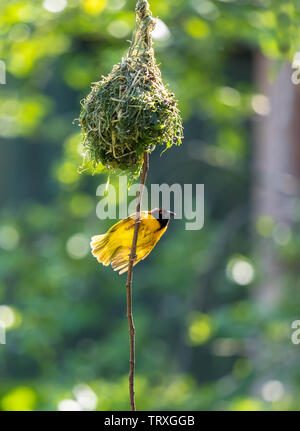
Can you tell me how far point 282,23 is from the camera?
287 centimetres

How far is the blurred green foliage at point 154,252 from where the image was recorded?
464 cm

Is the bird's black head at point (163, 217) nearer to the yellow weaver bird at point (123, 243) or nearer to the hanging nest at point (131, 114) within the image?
the yellow weaver bird at point (123, 243)

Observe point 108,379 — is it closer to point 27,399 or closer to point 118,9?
point 27,399

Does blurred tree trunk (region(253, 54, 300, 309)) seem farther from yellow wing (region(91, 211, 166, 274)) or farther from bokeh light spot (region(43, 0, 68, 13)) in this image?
yellow wing (region(91, 211, 166, 274))

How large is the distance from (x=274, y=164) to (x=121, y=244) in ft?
19.0

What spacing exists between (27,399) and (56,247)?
89.6 inches

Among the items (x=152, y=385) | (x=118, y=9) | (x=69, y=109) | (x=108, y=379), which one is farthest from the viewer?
(x=69, y=109)

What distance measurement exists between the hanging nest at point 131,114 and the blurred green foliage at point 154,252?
85 centimetres

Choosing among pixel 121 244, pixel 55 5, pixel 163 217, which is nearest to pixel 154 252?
pixel 55 5

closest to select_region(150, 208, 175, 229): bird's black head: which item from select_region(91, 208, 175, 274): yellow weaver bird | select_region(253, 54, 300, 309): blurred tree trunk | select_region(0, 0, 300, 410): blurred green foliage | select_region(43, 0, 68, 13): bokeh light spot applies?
select_region(91, 208, 175, 274): yellow weaver bird

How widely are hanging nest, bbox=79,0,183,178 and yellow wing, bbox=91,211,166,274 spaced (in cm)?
23

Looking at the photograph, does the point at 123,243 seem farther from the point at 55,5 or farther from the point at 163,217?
the point at 55,5

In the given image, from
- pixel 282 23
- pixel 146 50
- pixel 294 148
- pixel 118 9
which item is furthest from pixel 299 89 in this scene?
pixel 146 50
